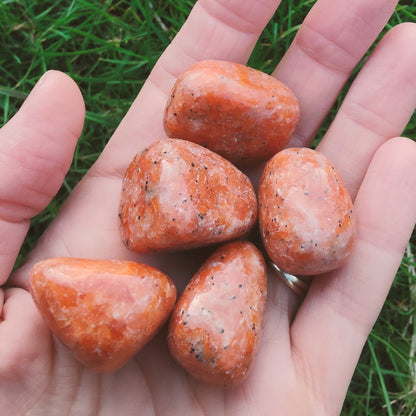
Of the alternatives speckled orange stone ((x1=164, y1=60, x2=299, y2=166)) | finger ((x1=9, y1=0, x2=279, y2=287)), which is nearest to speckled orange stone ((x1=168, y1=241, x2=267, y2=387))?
finger ((x1=9, y1=0, x2=279, y2=287))

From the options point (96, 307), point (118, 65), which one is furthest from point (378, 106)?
point (96, 307)

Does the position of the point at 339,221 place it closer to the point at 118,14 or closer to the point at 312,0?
the point at 312,0

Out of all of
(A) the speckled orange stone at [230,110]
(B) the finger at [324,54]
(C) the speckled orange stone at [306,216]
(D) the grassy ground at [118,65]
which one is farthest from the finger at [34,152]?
(B) the finger at [324,54]

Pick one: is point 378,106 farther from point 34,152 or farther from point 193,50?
point 34,152

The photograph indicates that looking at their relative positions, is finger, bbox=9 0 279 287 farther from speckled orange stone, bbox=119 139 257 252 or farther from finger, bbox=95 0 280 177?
speckled orange stone, bbox=119 139 257 252

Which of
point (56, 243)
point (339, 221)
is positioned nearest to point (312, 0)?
point (339, 221)

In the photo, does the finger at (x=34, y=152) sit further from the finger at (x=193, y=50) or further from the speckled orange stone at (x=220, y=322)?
the speckled orange stone at (x=220, y=322)
